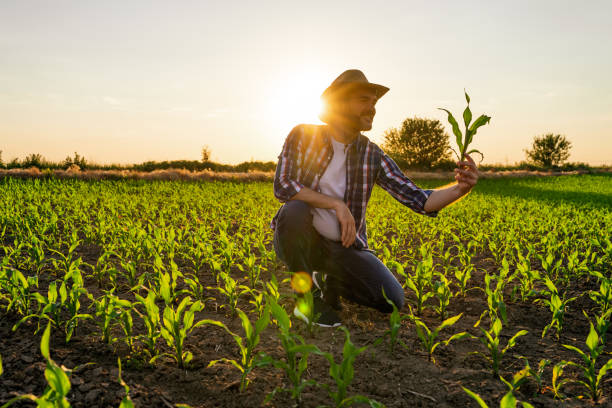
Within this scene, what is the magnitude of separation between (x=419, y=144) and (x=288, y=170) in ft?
166

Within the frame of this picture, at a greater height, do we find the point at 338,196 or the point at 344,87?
the point at 344,87

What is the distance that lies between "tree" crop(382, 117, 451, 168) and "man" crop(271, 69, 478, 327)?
155 ft

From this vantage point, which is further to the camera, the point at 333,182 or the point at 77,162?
the point at 77,162

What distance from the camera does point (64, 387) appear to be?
1.41 meters

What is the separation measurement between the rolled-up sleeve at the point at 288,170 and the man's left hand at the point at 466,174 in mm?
1217

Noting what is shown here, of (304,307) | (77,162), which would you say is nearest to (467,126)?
(304,307)

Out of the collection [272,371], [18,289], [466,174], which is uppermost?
[466,174]

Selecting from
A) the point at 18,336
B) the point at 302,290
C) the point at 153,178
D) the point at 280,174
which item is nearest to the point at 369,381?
the point at 302,290

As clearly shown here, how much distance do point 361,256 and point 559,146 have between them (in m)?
Answer: 75.5

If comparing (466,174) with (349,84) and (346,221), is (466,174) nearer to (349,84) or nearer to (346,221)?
(346,221)

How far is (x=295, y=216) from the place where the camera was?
3.12m

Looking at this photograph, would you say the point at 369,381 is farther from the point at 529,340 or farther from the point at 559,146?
the point at 559,146

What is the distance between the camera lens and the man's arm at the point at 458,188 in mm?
2730

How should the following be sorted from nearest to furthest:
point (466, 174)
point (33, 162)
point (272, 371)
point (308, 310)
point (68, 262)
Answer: point (272, 371) < point (308, 310) < point (466, 174) < point (68, 262) < point (33, 162)
